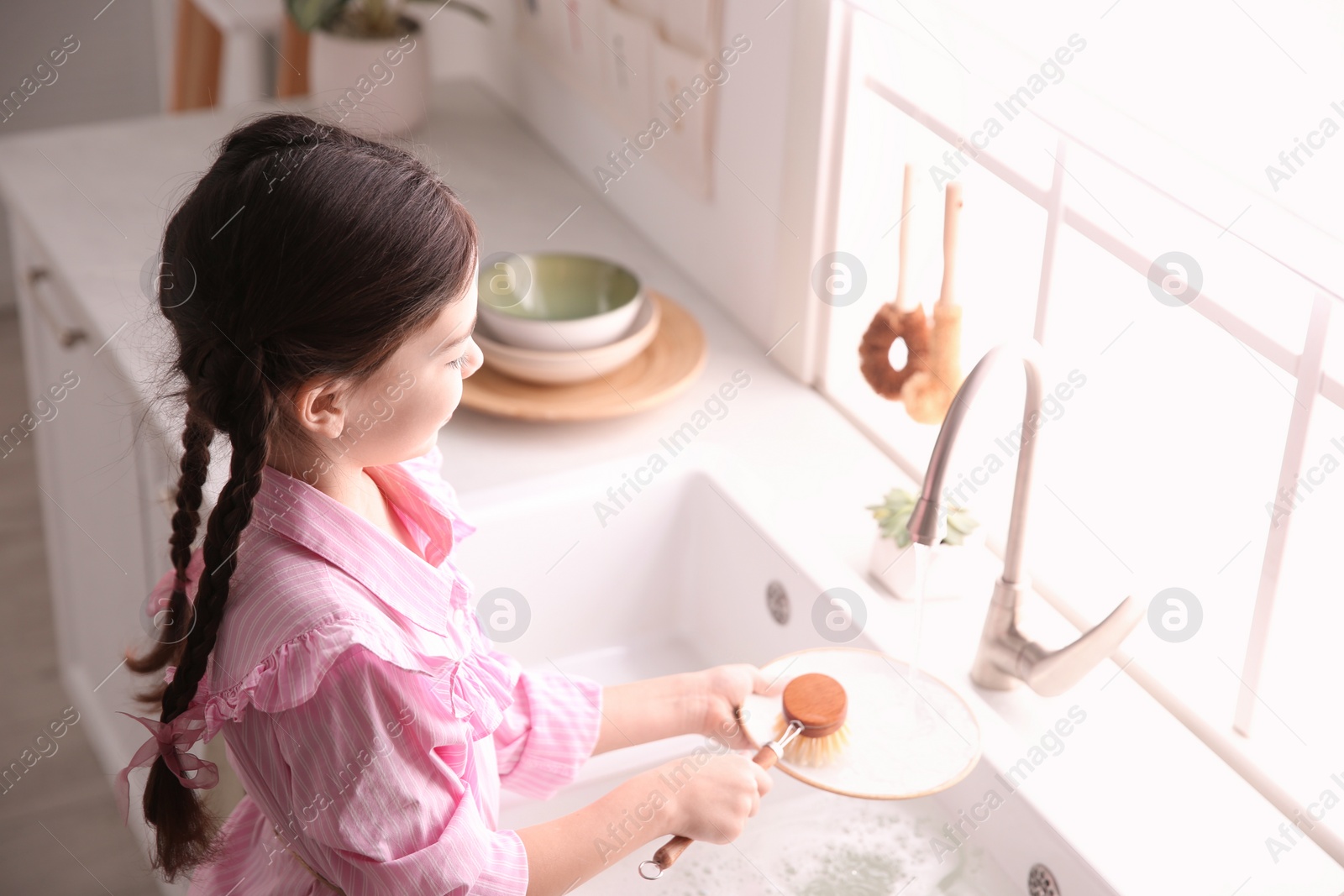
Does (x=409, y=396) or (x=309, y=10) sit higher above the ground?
(x=409, y=396)

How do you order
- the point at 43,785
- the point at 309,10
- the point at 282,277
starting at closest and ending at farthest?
the point at 282,277 → the point at 309,10 → the point at 43,785

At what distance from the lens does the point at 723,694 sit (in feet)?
3.59

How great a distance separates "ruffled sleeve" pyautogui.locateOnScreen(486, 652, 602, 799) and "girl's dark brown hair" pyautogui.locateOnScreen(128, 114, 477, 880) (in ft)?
0.94

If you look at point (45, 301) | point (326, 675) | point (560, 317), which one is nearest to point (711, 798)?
point (326, 675)

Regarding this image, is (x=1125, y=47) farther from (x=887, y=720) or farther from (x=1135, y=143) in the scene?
(x=887, y=720)

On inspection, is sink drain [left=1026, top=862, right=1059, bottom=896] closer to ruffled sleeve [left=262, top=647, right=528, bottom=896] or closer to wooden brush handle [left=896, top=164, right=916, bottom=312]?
ruffled sleeve [left=262, top=647, right=528, bottom=896]

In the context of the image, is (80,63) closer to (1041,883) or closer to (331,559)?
(331,559)

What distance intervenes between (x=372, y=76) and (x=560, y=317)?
581 mm

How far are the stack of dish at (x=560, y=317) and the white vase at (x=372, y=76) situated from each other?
41 centimetres

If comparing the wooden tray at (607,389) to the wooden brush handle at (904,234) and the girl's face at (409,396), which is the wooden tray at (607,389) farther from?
the girl's face at (409,396)

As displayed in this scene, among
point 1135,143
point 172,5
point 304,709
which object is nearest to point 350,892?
point 304,709

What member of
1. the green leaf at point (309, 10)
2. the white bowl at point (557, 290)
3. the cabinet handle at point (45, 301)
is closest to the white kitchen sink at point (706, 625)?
the white bowl at point (557, 290)

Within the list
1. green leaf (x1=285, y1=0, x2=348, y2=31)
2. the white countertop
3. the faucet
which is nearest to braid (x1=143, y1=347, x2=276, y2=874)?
the white countertop

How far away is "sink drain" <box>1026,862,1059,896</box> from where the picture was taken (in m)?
1.04
